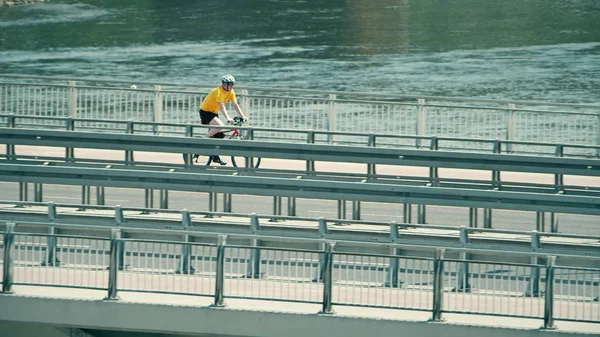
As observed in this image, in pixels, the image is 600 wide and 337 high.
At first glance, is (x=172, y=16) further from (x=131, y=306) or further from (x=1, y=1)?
(x=131, y=306)

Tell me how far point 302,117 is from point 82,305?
462 inches

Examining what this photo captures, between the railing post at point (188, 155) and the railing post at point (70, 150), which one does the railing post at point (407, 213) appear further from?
the railing post at point (70, 150)

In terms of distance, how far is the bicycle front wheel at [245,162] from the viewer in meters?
21.3

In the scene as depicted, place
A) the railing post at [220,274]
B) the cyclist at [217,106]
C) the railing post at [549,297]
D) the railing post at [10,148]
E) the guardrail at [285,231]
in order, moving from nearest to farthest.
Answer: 1. the railing post at [549,297]
2. the railing post at [220,274]
3. the guardrail at [285,231]
4. the railing post at [10,148]
5. the cyclist at [217,106]

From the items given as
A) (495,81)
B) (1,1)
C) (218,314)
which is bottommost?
(218,314)

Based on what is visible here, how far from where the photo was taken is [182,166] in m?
21.1

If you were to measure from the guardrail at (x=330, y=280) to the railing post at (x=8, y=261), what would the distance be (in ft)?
0.03

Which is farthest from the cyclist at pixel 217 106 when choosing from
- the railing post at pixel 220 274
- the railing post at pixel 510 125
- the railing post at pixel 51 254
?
the railing post at pixel 220 274

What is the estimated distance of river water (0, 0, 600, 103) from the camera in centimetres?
5344

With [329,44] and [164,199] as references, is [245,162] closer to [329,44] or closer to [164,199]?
[164,199]

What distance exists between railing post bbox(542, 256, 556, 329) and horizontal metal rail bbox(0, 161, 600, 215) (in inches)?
163

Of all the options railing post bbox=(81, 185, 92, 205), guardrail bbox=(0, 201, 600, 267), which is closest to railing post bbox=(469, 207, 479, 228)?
guardrail bbox=(0, 201, 600, 267)

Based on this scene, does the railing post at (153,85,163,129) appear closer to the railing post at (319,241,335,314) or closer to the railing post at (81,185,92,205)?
the railing post at (81,185,92,205)

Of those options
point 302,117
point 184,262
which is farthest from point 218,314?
point 302,117
